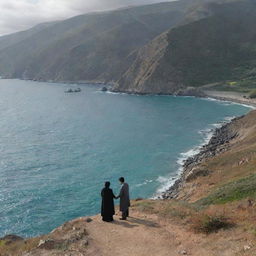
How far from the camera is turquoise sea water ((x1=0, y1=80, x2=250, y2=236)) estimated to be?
45875 millimetres

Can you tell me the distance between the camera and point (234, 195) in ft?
81.5

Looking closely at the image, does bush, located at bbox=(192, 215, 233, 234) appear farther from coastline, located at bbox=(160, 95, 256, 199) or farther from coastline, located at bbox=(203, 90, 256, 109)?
coastline, located at bbox=(203, 90, 256, 109)

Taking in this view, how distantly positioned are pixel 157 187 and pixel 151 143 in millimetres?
25688

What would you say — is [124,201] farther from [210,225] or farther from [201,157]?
[201,157]

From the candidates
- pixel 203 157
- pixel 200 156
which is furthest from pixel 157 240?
pixel 200 156

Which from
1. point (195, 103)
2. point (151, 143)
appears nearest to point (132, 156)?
point (151, 143)

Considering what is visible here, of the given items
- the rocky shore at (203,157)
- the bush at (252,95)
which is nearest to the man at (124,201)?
the rocky shore at (203,157)

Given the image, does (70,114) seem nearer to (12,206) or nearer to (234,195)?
(12,206)

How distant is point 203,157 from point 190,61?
122267mm

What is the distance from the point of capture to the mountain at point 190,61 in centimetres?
16438

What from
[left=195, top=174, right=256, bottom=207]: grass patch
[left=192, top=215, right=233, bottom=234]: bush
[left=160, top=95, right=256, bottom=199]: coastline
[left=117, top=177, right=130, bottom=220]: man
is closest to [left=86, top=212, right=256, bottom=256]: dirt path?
[left=192, top=215, right=233, bottom=234]: bush

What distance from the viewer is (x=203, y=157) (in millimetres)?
61281

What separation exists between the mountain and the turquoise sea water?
3131cm

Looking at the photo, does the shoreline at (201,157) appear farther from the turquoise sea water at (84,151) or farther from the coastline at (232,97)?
the coastline at (232,97)
